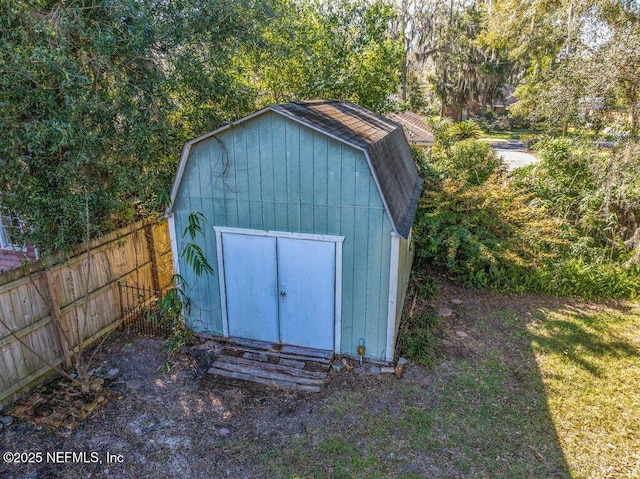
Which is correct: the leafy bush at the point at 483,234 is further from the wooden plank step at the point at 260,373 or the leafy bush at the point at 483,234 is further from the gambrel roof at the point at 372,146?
the wooden plank step at the point at 260,373

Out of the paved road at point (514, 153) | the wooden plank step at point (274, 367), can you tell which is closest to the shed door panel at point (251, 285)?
the wooden plank step at point (274, 367)

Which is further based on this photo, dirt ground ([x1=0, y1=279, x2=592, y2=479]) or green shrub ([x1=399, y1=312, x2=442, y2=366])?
green shrub ([x1=399, y1=312, x2=442, y2=366])

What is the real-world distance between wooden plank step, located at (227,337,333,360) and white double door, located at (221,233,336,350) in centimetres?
6

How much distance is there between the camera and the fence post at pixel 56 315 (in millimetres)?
5375

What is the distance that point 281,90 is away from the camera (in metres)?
10.3

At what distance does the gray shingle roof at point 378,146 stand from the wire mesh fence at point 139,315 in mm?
3938

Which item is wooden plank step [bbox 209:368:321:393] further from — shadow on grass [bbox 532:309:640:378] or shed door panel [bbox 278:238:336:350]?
shadow on grass [bbox 532:309:640:378]

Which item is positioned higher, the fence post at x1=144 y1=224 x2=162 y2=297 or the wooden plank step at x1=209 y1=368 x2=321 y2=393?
the fence post at x1=144 y1=224 x2=162 y2=297

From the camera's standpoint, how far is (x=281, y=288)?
20.0 feet

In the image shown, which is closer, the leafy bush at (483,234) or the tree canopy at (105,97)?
the tree canopy at (105,97)

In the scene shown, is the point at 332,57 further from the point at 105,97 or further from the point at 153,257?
the point at 105,97

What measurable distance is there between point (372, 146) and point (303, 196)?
117 centimetres

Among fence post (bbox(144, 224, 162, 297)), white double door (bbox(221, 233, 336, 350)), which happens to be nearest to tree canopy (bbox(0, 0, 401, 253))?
fence post (bbox(144, 224, 162, 297))

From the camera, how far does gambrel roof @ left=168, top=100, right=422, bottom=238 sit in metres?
5.29
